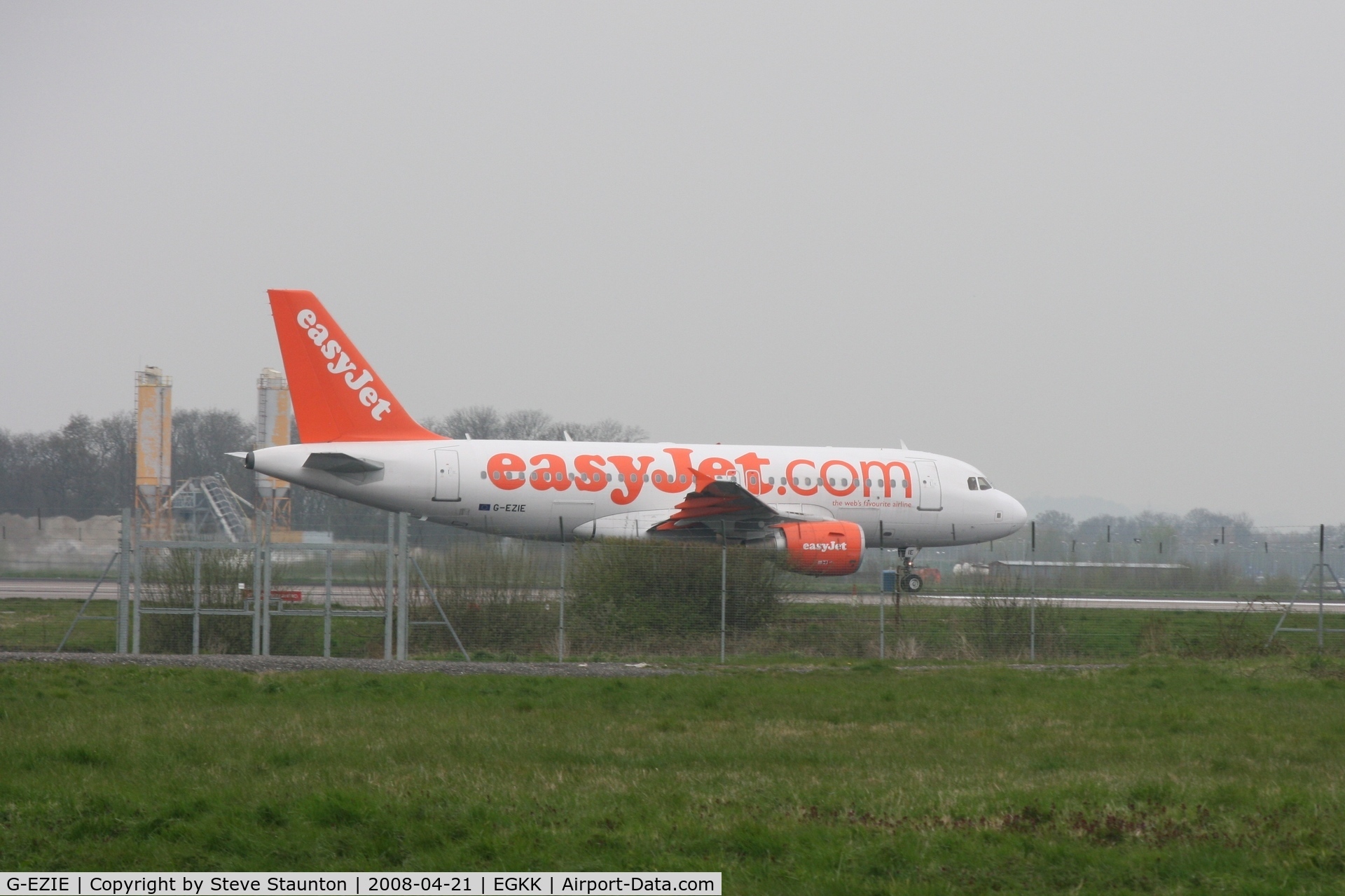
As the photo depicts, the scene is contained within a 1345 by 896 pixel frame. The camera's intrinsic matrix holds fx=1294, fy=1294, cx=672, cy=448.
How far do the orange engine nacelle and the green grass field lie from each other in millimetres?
11343

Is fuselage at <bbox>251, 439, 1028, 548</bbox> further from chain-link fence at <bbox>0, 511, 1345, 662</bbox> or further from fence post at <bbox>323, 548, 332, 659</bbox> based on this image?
fence post at <bbox>323, 548, 332, 659</bbox>

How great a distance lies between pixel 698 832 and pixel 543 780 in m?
1.70

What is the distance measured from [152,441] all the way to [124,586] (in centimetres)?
4145

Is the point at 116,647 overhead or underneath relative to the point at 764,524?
underneath

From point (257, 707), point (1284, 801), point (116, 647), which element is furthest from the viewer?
point (116, 647)

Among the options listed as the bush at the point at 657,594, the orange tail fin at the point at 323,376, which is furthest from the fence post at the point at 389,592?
the orange tail fin at the point at 323,376

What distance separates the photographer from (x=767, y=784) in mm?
7883

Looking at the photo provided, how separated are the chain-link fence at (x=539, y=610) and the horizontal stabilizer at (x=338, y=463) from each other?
608 centimetres

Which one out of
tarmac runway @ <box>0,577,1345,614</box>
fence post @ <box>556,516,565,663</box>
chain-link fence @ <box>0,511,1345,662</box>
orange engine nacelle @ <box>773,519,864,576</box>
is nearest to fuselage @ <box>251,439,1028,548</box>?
orange engine nacelle @ <box>773,519,864,576</box>

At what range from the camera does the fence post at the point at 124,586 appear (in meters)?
17.8

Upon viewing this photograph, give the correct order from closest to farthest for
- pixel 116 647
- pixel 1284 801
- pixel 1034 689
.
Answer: pixel 1284 801
pixel 1034 689
pixel 116 647

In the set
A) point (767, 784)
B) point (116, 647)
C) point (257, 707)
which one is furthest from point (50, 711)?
point (116, 647)

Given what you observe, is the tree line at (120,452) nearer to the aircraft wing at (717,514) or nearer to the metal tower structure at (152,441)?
the metal tower structure at (152,441)

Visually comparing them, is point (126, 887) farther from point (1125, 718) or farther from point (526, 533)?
point (526, 533)
